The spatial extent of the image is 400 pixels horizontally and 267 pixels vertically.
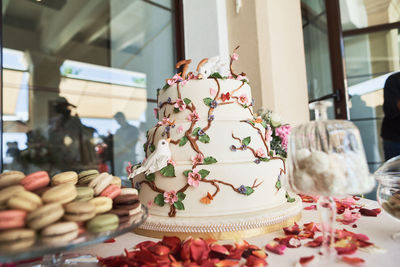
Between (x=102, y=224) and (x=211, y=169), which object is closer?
(x=102, y=224)

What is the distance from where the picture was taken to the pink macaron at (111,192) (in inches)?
31.1

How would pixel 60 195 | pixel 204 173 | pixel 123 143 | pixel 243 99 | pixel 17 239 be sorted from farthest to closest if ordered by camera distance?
pixel 123 143 < pixel 243 99 < pixel 204 173 < pixel 60 195 < pixel 17 239

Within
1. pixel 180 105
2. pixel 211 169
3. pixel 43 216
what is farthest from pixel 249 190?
pixel 43 216

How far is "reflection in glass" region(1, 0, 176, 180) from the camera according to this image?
2.00m

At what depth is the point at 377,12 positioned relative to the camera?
3109 millimetres

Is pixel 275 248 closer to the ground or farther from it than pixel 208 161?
closer to the ground

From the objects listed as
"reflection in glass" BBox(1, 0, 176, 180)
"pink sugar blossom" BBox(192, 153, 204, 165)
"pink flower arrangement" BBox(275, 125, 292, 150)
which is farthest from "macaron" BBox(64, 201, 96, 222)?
"reflection in glass" BBox(1, 0, 176, 180)

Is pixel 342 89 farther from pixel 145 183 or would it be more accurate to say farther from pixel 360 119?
pixel 145 183

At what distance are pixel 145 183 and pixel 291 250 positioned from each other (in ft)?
2.04

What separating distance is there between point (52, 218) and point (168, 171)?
0.51 m

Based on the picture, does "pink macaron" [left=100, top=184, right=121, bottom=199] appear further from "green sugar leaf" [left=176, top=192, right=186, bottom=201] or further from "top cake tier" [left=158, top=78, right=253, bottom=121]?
"top cake tier" [left=158, top=78, right=253, bottom=121]

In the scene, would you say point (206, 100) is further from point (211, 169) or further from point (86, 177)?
point (86, 177)

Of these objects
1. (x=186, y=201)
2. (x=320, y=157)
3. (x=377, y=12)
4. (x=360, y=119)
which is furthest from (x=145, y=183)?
(x=377, y=12)

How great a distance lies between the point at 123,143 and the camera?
258 centimetres
